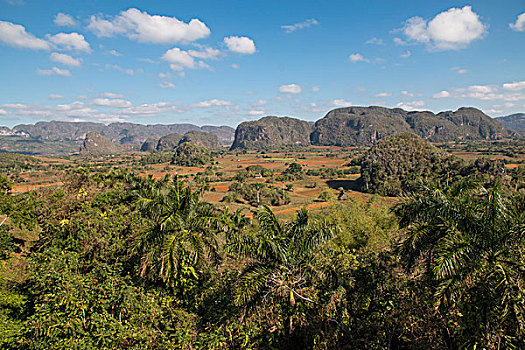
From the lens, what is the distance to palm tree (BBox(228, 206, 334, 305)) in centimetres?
743

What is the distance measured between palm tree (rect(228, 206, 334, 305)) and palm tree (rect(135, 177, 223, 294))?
0.90 m

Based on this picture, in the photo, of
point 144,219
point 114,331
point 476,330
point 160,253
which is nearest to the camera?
point 476,330

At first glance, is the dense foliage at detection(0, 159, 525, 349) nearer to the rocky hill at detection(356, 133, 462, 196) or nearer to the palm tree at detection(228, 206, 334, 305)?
the palm tree at detection(228, 206, 334, 305)

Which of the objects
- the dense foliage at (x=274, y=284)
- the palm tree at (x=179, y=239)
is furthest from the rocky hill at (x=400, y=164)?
the palm tree at (x=179, y=239)

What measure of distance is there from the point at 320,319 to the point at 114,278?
18.4ft

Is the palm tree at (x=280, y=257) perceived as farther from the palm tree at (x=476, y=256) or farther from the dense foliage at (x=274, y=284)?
the palm tree at (x=476, y=256)

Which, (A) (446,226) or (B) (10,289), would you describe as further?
(B) (10,289)

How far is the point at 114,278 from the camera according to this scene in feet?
24.8

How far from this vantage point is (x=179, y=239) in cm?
802

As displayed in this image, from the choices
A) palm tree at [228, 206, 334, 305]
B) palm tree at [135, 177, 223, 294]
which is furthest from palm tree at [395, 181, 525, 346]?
palm tree at [135, 177, 223, 294]

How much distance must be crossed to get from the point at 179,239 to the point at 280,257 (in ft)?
9.52

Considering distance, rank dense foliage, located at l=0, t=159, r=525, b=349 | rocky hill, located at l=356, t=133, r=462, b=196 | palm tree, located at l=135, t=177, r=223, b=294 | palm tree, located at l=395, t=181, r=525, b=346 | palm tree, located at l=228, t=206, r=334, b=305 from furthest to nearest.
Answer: rocky hill, located at l=356, t=133, r=462, b=196 < palm tree, located at l=135, t=177, r=223, b=294 < palm tree, located at l=228, t=206, r=334, b=305 < dense foliage, located at l=0, t=159, r=525, b=349 < palm tree, located at l=395, t=181, r=525, b=346

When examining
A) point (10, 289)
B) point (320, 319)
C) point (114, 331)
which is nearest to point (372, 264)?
point (320, 319)

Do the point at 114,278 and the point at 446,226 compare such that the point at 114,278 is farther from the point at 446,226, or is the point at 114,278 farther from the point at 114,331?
the point at 446,226
